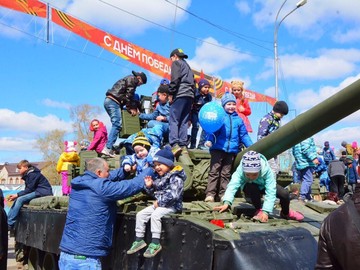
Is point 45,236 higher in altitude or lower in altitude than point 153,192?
lower

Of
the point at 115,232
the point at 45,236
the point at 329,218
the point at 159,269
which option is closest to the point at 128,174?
the point at 115,232

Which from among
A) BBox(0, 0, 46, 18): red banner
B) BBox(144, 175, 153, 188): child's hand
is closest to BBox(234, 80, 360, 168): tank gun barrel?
BBox(144, 175, 153, 188): child's hand

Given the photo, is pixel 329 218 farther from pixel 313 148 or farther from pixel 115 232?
pixel 313 148

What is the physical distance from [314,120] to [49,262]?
5.07m

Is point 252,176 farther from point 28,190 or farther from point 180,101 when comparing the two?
point 28,190

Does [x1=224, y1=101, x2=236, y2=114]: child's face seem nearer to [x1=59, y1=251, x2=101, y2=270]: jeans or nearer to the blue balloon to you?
the blue balloon

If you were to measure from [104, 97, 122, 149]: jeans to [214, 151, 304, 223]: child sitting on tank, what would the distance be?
3666mm

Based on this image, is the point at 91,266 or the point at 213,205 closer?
the point at 91,266

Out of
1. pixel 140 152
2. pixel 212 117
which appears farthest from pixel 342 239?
pixel 140 152

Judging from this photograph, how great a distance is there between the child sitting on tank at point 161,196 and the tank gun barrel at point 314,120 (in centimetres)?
100

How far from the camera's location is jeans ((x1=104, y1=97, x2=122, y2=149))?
8.22m

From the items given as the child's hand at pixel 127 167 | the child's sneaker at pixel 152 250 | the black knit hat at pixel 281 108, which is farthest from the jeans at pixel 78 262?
the black knit hat at pixel 281 108

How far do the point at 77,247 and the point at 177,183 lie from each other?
1.12 metres

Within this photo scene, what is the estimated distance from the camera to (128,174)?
567cm
